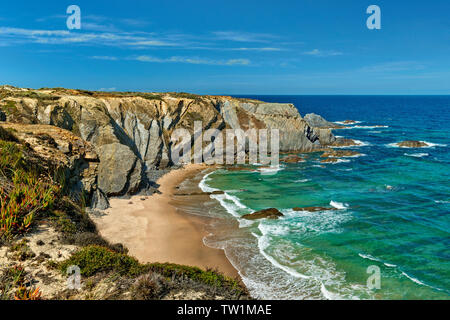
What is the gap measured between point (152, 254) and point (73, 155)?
24.5 feet

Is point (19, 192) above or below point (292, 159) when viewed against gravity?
above

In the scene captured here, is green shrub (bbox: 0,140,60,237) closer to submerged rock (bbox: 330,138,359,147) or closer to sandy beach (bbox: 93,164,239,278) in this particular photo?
sandy beach (bbox: 93,164,239,278)

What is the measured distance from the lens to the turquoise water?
15.5 meters

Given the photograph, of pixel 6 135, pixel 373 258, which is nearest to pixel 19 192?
pixel 6 135

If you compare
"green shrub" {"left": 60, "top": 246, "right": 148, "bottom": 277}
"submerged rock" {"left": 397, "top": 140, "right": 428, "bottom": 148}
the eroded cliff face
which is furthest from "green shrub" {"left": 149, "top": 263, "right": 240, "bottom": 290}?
"submerged rock" {"left": 397, "top": 140, "right": 428, "bottom": 148}

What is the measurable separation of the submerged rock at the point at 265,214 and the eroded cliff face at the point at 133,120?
39.8 ft

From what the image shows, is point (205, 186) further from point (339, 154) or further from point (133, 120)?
point (339, 154)

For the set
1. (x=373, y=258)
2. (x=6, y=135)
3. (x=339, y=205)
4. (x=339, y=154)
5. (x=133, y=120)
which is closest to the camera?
(x=6, y=135)

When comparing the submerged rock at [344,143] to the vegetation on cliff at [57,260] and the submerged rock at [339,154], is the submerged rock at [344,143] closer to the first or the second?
the submerged rock at [339,154]

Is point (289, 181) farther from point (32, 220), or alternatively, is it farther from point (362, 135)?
point (362, 135)

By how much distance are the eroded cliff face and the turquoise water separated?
969 cm

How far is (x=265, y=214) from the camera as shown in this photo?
24.6 metres

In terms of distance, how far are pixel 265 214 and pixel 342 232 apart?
605 cm
